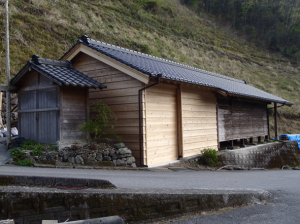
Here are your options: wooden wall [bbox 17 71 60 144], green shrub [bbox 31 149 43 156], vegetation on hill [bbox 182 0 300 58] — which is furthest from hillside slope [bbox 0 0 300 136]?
green shrub [bbox 31 149 43 156]

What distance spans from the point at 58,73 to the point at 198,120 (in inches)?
234

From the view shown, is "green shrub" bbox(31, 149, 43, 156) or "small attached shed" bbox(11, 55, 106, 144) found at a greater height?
"small attached shed" bbox(11, 55, 106, 144)

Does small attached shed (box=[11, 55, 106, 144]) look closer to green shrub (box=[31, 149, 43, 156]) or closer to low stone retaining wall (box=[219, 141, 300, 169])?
green shrub (box=[31, 149, 43, 156])

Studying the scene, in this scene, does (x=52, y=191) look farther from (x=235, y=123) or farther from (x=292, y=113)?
(x=292, y=113)

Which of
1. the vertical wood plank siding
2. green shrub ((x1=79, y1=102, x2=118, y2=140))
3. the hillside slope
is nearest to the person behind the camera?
green shrub ((x1=79, y1=102, x2=118, y2=140))

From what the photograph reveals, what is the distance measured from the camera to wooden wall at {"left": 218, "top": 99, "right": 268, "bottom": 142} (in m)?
13.1

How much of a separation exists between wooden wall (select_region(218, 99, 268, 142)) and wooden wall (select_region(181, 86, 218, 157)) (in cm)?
88

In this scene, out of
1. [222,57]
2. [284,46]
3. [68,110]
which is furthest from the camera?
[284,46]

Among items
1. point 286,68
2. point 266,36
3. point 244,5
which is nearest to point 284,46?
point 266,36

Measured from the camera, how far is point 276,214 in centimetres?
396

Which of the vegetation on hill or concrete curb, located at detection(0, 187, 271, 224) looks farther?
the vegetation on hill

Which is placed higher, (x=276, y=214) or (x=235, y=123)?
(x=235, y=123)

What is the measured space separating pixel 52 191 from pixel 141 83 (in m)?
5.84

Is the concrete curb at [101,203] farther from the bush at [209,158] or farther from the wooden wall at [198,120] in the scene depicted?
the bush at [209,158]
